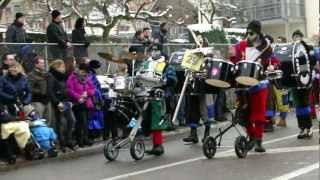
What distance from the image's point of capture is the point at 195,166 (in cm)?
1048

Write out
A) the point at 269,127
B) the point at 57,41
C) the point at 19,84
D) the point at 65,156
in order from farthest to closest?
the point at 269,127 → the point at 57,41 → the point at 65,156 → the point at 19,84

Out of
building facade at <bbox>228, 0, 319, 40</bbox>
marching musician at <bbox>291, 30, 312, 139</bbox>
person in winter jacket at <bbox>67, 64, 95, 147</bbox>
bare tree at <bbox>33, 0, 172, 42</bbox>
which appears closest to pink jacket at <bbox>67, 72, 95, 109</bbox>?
person in winter jacket at <bbox>67, 64, 95, 147</bbox>

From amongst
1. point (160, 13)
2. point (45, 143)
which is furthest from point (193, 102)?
point (160, 13)

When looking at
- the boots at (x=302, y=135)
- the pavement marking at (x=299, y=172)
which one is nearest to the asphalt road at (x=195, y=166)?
the pavement marking at (x=299, y=172)

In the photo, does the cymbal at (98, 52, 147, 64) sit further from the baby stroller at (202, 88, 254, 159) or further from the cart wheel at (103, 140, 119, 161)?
the baby stroller at (202, 88, 254, 159)

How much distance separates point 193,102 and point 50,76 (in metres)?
2.74

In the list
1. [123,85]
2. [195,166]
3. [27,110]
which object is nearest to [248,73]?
[195,166]

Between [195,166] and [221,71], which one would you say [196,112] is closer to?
[221,71]

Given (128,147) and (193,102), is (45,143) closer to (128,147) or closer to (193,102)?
(128,147)

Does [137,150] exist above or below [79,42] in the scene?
below

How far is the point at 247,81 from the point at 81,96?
3910 millimetres

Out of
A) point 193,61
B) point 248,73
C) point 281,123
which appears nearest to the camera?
point 248,73

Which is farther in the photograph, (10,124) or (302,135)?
(302,135)

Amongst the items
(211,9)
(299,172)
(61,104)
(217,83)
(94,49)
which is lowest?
(299,172)
